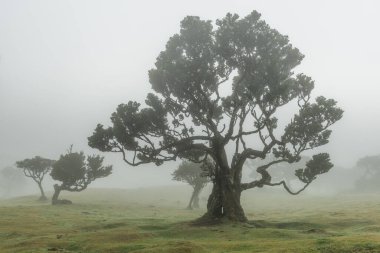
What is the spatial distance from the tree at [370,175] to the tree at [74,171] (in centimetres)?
10462

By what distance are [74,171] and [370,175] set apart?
403ft

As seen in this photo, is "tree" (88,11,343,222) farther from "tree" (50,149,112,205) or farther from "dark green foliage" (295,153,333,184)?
"tree" (50,149,112,205)

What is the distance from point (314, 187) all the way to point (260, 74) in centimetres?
16219

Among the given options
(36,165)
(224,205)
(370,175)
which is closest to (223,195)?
(224,205)

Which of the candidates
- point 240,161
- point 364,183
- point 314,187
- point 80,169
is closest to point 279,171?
point 364,183

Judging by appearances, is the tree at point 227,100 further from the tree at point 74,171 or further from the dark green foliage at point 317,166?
the tree at point 74,171

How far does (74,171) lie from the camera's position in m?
69.9

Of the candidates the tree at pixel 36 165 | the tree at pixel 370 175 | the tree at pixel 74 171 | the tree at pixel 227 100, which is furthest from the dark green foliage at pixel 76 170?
the tree at pixel 370 175

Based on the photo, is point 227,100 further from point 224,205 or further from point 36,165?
point 36,165

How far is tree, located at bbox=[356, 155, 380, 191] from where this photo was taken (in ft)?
451

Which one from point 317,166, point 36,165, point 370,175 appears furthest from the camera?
point 370,175

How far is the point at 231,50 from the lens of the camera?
35.5 metres

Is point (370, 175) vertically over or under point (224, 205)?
over

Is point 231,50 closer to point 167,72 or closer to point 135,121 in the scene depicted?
point 167,72
